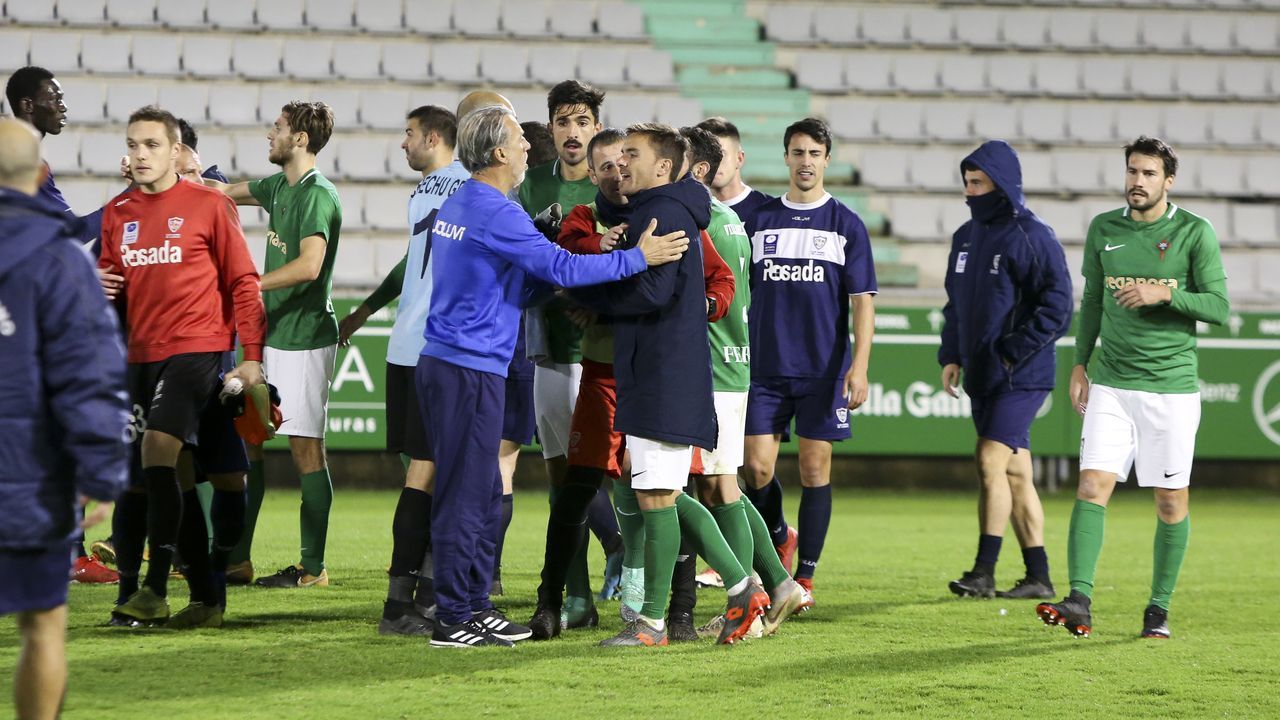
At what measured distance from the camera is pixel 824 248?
701 cm

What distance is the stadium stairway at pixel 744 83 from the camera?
50.8 ft

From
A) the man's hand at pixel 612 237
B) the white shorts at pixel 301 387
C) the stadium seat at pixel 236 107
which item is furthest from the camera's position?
the stadium seat at pixel 236 107

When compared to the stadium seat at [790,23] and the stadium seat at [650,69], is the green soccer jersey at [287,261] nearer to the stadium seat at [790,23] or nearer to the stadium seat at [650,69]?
the stadium seat at [650,69]

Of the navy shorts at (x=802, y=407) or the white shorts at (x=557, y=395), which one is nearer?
the white shorts at (x=557, y=395)

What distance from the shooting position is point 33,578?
3340mm

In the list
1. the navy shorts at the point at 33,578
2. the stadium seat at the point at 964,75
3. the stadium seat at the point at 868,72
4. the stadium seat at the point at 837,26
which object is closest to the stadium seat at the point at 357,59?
the stadium seat at the point at 868,72

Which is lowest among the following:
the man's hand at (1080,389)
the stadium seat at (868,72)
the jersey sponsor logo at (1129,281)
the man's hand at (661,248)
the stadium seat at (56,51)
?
the man's hand at (1080,389)

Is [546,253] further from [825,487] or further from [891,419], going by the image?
[891,419]

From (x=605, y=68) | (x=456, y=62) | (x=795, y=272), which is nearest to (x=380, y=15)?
(x=456, y=62)

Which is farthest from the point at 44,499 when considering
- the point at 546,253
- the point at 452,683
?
the point at 546,253

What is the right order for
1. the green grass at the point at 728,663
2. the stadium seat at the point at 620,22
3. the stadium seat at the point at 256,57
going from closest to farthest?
the green grass at the point at 728,663 < the stadium seat at the point at 256,57 < the stadium seat at the point at 620,22

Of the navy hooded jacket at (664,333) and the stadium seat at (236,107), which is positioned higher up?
the stadium seat at (236,107)

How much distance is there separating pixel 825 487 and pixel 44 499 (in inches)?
170

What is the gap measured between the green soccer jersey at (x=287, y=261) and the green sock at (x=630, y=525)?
1.99 m
